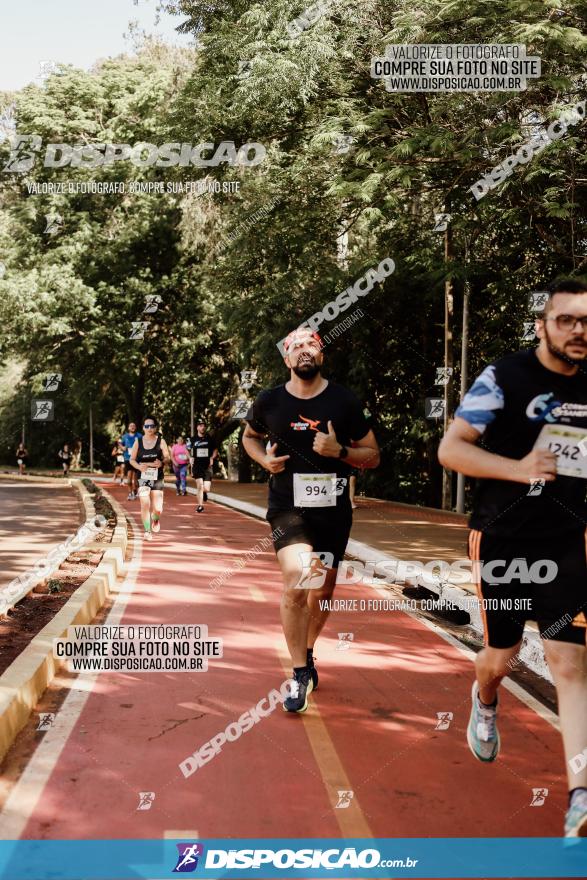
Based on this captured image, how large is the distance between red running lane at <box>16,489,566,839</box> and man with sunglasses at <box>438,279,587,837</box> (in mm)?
897

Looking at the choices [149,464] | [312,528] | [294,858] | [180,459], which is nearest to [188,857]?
[294,858]

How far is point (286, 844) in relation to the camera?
3.93 metres

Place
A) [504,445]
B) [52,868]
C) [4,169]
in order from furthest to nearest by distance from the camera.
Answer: [4,169] → [504,445] → [52,868]

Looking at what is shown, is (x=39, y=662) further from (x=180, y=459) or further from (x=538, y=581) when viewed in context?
(x=180, y=459)

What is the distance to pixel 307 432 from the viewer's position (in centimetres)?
580

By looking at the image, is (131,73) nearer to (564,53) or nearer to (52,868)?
(564,53)

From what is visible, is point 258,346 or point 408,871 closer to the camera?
point 408,871

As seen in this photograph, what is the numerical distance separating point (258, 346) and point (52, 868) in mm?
23106

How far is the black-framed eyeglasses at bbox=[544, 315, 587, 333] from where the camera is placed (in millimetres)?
3828

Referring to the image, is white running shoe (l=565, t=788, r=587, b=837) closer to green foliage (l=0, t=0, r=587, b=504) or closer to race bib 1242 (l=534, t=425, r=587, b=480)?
race bib 1242 (l=534, t=425, r=587, b=480)

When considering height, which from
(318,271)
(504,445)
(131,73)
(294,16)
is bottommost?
(504,445)

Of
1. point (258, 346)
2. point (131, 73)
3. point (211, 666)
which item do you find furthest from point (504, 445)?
point (131, 73)

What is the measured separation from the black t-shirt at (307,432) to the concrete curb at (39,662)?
6.01 ft

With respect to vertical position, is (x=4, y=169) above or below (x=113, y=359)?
above
